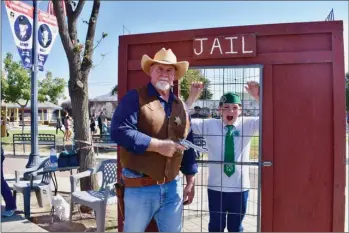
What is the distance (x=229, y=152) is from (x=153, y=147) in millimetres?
1120

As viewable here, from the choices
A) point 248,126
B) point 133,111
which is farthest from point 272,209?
point 133,111

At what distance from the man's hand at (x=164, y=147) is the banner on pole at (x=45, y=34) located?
18.8 ft

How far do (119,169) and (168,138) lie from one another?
46.7 inches

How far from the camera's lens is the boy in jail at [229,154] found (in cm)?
323

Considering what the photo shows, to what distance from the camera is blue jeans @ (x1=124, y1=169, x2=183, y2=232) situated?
8.52 ft

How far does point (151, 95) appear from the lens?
2646 millimetres

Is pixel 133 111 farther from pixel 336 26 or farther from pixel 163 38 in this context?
pixel 336 26

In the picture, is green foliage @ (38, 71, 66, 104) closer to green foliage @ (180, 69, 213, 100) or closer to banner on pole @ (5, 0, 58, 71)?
banner on pole @ (5, 0, 58, 71)

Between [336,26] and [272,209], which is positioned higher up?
[336,26]

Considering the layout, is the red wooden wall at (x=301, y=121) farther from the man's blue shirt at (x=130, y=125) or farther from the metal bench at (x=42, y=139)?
the metal bench at (x=42, y=139)

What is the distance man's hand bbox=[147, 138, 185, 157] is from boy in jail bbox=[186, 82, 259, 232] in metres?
0.90

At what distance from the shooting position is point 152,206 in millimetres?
2625

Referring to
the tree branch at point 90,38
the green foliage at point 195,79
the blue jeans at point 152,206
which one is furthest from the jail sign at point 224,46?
the tree branch at point 90,38

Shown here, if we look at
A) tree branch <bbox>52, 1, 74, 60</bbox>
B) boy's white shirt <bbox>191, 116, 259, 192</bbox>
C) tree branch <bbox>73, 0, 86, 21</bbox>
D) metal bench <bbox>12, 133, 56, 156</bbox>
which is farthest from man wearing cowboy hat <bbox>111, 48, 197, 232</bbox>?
metal bench <bbox>12, 133, 56, 156</bbox>
